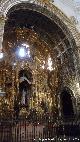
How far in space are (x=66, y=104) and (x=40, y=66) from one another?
368cm

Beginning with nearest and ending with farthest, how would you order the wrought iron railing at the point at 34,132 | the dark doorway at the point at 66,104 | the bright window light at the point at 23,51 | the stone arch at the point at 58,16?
the wrought iron railing at the point at 34,132 → the stone arch at the point at 58,16 → the dark doorway at the point at 66,104 → the bright window light at the point at 23,51

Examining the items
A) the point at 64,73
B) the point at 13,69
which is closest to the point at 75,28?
the point at 64,73

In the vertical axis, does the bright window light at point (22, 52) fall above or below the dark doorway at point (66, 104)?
above

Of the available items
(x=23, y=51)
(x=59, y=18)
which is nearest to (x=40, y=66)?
(x=23, y=51)

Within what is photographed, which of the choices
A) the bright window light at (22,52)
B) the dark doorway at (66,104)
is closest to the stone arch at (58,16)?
the dark doorway at (66,104)

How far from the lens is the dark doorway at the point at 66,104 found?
16.7 metres

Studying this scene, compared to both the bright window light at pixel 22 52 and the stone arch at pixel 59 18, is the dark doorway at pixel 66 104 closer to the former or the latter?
the stone arch at pixel 59 18

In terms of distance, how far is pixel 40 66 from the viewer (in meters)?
19.2

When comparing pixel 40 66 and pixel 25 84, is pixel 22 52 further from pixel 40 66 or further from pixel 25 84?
pixel 25 84

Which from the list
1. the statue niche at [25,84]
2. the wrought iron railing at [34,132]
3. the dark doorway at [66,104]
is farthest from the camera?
the statue niche at [25,84]

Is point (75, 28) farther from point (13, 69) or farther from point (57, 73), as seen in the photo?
point (13, 69)

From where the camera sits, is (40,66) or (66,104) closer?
(66,104)

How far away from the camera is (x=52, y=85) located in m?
18.3

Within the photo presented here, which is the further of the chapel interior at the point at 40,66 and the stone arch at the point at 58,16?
the stone arch at the point at 58,16
